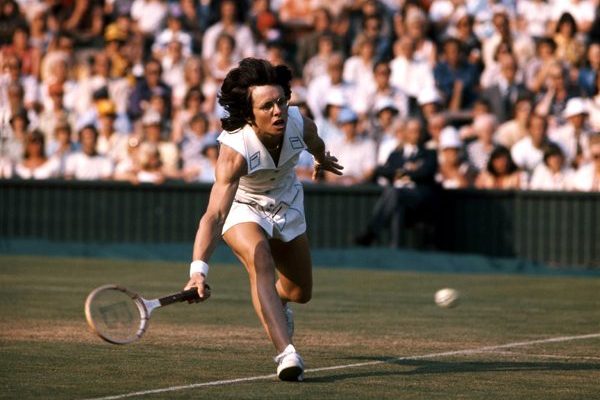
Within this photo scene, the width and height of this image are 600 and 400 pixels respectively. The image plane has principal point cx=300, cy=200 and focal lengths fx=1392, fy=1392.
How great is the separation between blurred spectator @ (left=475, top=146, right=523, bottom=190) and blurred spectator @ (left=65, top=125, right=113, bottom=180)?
5.42 metres

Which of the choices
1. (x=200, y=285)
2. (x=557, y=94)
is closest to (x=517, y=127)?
(x=557, y=94)

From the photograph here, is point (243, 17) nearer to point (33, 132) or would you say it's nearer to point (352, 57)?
point (352, 57)

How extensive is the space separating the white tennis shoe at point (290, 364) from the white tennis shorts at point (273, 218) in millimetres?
1027

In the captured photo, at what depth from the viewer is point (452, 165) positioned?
61.8ft

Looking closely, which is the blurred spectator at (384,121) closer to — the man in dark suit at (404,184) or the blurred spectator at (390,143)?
the blurred spectator at (390,143)

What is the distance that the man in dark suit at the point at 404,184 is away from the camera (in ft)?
59.6

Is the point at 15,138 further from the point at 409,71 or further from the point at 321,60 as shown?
the point at 409,71

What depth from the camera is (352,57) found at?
21.1m

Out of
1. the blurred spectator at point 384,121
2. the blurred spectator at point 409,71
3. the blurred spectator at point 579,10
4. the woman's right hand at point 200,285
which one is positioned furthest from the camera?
the blurred spectator at point 579,10

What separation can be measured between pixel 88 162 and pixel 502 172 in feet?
19.6

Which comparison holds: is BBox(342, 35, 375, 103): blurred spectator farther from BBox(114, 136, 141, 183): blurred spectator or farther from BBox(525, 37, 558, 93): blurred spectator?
BBox(114, 136, 141, 183): blurred spectator

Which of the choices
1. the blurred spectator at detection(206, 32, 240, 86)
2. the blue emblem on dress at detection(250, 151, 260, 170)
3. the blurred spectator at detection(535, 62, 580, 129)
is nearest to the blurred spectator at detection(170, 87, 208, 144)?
the blurred spectator at detection(206, 32, 240, 86)

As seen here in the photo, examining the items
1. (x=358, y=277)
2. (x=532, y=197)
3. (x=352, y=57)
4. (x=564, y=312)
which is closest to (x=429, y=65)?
(x=352, y=57)

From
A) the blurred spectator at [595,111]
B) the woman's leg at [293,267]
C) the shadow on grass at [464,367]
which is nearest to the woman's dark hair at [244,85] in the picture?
the woman's leg at [293,267]
